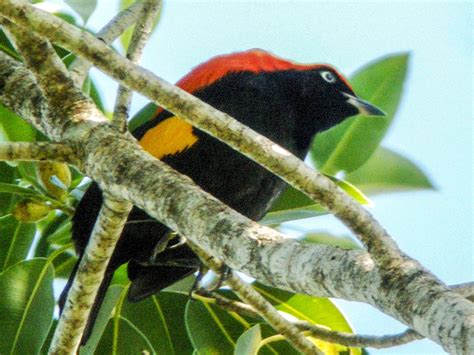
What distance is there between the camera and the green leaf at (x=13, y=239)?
3843mm

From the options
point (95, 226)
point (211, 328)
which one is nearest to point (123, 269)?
point (211, 328)

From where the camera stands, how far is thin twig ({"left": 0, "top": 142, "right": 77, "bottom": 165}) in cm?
247

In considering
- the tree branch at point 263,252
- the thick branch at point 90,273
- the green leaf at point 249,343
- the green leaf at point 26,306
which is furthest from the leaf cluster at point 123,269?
the tree branch at point 263,252

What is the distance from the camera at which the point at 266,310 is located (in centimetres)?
293

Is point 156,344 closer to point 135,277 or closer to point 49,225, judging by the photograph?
point 135,277

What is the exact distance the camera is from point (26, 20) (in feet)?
7.56

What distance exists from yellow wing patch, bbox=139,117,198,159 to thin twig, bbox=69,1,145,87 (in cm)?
39

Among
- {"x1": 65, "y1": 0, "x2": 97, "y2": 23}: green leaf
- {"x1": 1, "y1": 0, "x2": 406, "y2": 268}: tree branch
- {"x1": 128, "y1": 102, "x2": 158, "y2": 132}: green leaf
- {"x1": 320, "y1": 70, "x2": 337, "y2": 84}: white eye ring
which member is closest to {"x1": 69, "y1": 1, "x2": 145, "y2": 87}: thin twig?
{"x1": 65, "y1": 0, "x2": 97, "y2": 23}: green leaf

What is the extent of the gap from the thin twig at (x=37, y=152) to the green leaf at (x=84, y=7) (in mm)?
1266

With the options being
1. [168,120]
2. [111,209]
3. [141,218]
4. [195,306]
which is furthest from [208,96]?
[111,209]

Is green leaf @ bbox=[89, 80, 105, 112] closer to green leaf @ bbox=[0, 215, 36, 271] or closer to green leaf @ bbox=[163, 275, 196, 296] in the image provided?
green leaf @ bbox=[0, 215, 36, 271]

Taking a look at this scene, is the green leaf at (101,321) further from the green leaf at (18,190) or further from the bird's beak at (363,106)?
the bird's beak at (363,106)

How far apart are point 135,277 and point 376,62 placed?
4.66 ft

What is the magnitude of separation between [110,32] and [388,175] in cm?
131
